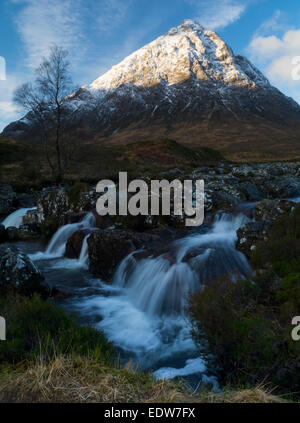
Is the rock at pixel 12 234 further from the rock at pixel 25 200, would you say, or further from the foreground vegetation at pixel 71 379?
the foreground vegetation at pixel 71 379

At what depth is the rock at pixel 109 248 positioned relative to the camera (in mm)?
9680

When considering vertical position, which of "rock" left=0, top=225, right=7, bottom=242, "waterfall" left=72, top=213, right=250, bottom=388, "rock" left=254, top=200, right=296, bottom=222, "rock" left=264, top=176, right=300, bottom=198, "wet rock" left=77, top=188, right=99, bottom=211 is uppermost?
"rock" left=264, top=176, right=300, bottom=198

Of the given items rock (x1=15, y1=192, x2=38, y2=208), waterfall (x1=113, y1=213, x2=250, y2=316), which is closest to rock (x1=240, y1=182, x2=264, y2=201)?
waterfall (x1=113, y1=213, x2=250, y2=316)

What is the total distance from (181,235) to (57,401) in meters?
8.93

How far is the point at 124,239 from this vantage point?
9867mm

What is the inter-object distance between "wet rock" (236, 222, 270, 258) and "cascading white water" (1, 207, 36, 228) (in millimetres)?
14013

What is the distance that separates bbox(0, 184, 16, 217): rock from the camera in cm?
1891

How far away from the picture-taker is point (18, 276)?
7.12 meters

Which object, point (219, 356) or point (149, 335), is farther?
point (149, 335)

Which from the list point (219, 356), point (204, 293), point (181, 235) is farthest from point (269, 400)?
point (181, 235)

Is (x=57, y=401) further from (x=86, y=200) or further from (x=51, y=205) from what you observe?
(x=51, y=205)

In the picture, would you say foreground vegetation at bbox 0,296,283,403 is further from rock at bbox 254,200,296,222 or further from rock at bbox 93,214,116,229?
rock at bbox 93,214,116,229

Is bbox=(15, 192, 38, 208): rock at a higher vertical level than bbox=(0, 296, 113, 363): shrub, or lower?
higher
